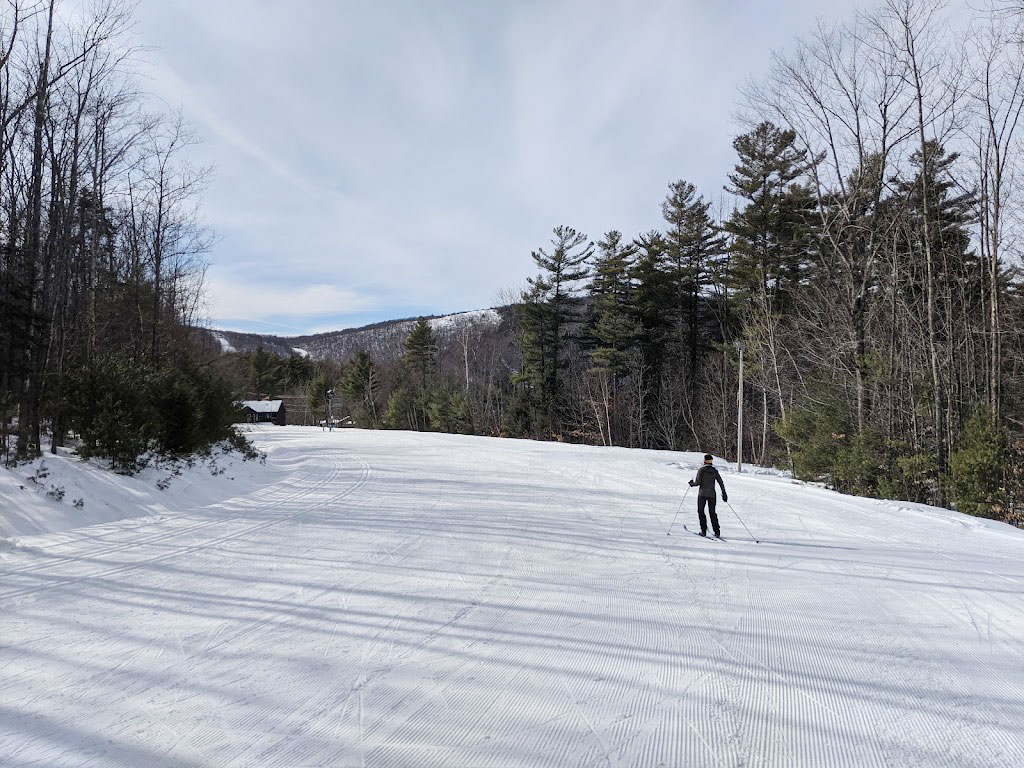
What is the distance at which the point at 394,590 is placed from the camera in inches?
211

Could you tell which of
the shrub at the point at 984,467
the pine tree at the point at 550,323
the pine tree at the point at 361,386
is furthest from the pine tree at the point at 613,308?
the pine tree at the point at 361,386

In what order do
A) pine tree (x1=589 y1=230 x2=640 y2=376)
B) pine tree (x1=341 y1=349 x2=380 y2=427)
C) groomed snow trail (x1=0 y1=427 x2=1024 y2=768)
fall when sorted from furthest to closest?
pine tree (x1=341 y1=349 x2=380 y2=427) < pine tree (x1=589 y1=230 x2=640 y2=376) < groomed snow trail (x1=0 y1=427 x2=1024 y2=768)

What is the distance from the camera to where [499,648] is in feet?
13.5

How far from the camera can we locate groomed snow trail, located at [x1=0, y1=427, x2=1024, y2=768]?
2951 mm

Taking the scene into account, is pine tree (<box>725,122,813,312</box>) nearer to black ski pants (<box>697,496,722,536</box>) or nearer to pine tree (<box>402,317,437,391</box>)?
black ski pants (<box>697,496,722,536</box>)

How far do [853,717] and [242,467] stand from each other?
567 inches

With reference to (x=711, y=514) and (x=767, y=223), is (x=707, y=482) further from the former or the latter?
(x=767, y=223)

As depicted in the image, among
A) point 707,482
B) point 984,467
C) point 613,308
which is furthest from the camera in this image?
point 613,308

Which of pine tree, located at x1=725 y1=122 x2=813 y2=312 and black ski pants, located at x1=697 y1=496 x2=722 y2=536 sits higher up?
pine tree, located at x1=725 y1=122 x2=813 y2=312

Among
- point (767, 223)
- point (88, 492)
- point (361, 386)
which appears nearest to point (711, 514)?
point (88, 492)

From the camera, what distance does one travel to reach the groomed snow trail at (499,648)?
2.95 m

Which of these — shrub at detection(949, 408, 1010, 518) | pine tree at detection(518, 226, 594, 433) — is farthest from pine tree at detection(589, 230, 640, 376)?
shrub at detection(949, 408, 1010, 518)

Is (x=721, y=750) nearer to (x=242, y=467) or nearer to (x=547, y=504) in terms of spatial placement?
(x=547, y=504)

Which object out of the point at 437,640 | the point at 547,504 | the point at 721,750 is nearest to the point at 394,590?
the point at 437,640
